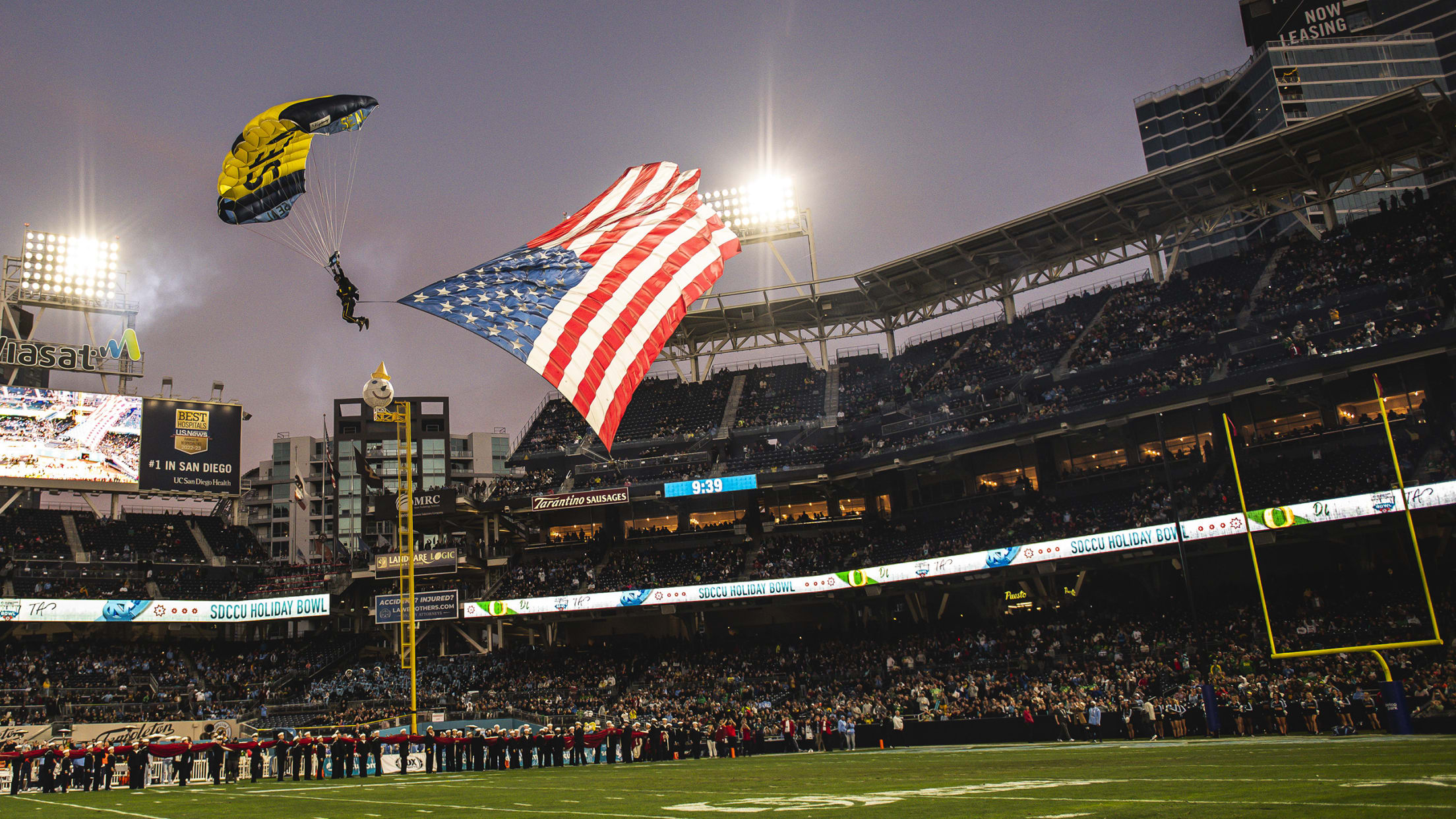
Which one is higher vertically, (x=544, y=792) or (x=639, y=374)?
(x=639, y=374)

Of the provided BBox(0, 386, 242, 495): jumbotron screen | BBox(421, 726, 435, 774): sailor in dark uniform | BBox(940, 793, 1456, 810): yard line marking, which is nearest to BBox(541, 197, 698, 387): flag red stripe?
BBox(940, 793, 1456, 810): yard line marking

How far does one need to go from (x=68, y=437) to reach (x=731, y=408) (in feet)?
122

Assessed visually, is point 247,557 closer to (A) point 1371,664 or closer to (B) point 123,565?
(B) point 123,565

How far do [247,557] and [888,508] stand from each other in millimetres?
39055

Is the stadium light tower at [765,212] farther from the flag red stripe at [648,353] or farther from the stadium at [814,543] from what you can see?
the flag red stripe at [648,353]

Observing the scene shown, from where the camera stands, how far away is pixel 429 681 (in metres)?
48.3

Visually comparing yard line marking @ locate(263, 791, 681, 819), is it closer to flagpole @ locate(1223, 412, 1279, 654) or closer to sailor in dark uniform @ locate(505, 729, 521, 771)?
sailor in dark uniform @ locate(505, 729, 521, 771)

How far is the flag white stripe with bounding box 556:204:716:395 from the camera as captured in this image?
15.3 metres

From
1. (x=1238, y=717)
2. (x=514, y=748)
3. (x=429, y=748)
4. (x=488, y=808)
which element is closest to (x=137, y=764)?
(x=429, y=748)

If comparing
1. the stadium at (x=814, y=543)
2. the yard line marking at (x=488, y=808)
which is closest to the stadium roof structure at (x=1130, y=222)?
the stadium at (x=814, y=543)

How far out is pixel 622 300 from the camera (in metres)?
16.4

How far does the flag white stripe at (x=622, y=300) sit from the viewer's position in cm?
1533

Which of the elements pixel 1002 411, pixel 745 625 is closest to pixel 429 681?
pixel 745 625

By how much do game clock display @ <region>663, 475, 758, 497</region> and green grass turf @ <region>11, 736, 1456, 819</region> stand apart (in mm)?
24674
